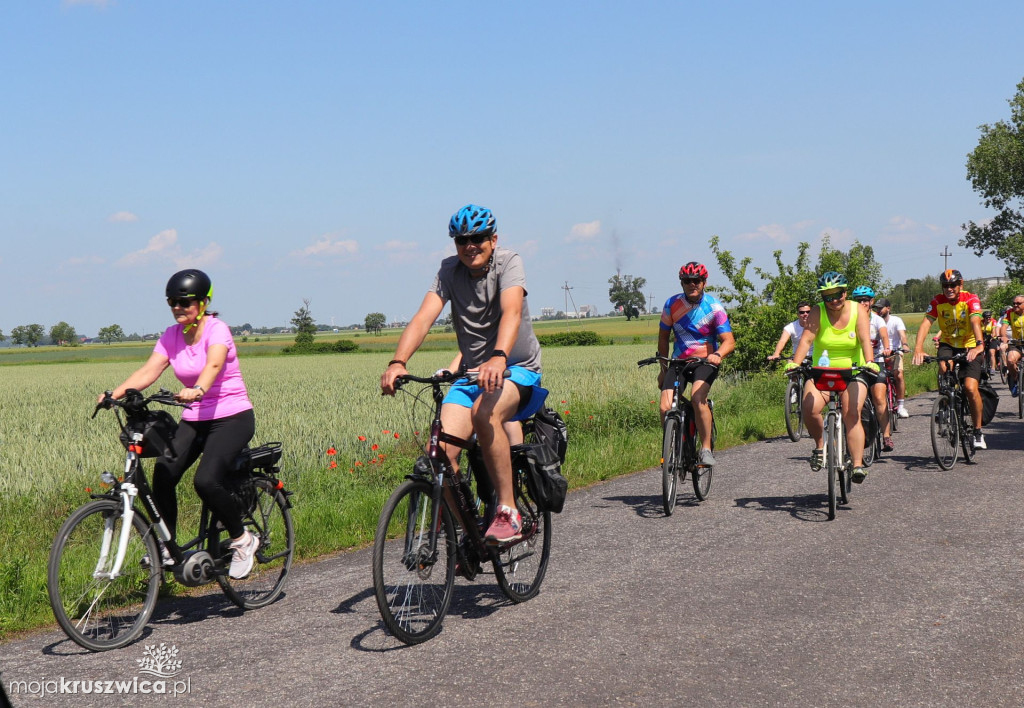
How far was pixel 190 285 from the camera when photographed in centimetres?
555

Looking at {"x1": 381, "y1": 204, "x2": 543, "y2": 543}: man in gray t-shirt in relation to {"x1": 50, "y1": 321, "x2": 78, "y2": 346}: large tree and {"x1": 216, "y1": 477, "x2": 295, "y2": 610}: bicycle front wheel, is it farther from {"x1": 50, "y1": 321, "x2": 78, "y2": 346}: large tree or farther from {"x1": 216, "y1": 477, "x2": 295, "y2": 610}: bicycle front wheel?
{"x1": 50, "y1": 321, "x2": 78, "y2": 346}: large tree

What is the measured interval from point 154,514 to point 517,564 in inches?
82.1

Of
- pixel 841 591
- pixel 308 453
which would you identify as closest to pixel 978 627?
pixel 841 591

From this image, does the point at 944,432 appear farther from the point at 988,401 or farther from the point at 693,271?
the point at 693,271

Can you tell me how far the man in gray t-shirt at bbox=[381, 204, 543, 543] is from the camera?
16.9 ft

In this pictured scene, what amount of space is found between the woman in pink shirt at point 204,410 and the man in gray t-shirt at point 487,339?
1.14 m

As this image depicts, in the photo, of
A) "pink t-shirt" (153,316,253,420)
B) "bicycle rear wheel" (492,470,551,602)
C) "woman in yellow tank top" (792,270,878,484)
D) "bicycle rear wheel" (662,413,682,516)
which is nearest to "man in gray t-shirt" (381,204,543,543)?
"bicycle rear wheel" (492,470,551,602)

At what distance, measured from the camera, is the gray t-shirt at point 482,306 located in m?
5.40

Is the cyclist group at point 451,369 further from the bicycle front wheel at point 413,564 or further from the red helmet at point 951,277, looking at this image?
the red helmet at point 951,277

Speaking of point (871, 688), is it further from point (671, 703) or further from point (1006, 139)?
point (1006, 139)

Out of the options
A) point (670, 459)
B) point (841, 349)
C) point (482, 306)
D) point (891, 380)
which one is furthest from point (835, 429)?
point (891, 380)

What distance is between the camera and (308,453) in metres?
11.6

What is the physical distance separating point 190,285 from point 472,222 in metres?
1.70

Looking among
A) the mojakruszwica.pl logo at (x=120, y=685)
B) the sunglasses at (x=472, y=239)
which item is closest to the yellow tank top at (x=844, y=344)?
the sunglasses at (x=472, y=239)
